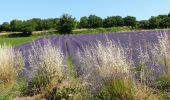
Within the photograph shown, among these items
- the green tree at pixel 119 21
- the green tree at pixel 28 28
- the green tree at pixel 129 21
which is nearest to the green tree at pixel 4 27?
the green tree at pixel 28 28

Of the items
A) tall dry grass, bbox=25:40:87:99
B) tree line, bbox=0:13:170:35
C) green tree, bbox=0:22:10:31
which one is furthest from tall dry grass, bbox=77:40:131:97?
green tree, bbox=0:22:10:31

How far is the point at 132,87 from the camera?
339 inches

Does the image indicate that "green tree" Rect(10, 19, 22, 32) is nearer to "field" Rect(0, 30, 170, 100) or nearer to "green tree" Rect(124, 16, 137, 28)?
"green tree" Rect(124, 16, 137, 28)

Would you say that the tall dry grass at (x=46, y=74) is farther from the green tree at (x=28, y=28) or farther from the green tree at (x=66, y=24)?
the green tree at (x=28, y=28)

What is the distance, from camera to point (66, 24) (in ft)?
370

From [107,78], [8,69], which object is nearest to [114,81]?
[107,78]

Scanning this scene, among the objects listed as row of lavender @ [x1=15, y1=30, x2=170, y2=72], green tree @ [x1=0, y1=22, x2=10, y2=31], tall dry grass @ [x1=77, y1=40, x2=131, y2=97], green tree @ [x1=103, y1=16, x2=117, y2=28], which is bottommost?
green tree @ [x1=0, y1=22, x2=10, y2=31]

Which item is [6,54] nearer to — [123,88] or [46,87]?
[46,87]

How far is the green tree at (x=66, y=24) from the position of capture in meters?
113

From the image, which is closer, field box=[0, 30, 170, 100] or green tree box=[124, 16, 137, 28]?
field box=[0, 30, 170, 100]

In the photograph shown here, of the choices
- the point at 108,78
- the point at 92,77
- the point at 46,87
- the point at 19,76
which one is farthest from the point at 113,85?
the point at 19,76

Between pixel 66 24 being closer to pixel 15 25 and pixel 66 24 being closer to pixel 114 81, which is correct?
pixel 15 25

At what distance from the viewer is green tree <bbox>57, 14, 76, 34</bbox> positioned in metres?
113

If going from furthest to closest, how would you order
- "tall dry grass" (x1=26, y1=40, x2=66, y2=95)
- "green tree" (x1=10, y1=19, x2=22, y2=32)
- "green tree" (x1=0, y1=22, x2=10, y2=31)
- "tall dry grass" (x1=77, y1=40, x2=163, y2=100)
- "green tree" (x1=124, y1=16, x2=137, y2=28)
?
1. "green tree" (x1=0, y1=22, x2=10, y2=31)
2. "green tree" (x1=10, y1=19, x2=22, y2=32)
3. "green tree" (x1=124, y1=16, x2=137, y2=28)
4. "tall dry grass" (x1=26, y1=40, x2=66, y2=95)
5. "tall dry grass" (x1=77, y1=40, x2=163, y2=100)
